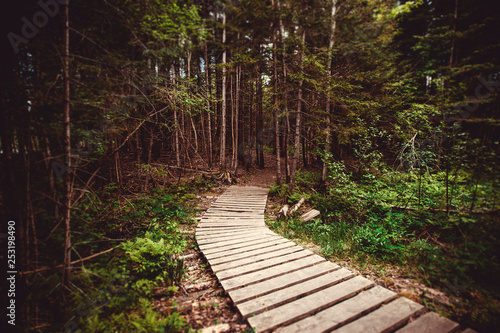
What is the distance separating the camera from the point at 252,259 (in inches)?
155

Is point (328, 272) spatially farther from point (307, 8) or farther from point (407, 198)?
point (307, 8)

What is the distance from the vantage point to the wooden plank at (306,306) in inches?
94.0

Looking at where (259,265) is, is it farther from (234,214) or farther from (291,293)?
(234,214)

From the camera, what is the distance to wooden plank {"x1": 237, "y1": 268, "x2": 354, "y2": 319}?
2.60 m

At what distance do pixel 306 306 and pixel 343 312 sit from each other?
464 mm

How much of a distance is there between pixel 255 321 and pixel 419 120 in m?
6.71

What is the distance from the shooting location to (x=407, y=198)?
19.0ft

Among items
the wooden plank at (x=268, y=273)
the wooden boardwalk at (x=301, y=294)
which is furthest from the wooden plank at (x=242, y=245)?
the wooden plank at (x=268, y=273)

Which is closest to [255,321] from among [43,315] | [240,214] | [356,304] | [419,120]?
[356,304]

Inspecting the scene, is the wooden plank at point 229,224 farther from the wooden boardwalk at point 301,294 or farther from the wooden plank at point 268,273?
the wooden plank at point 268,273

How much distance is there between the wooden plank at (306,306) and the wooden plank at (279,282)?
1.10 ft

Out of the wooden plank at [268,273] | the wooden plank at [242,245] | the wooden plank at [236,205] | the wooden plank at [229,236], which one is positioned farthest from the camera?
the wooden plank at [236,205]

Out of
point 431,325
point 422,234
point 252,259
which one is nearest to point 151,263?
point 252,259

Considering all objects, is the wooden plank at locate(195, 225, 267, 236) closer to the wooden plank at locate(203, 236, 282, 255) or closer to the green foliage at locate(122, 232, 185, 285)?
the wooden plank at locate(203, 236, 282, 255)
